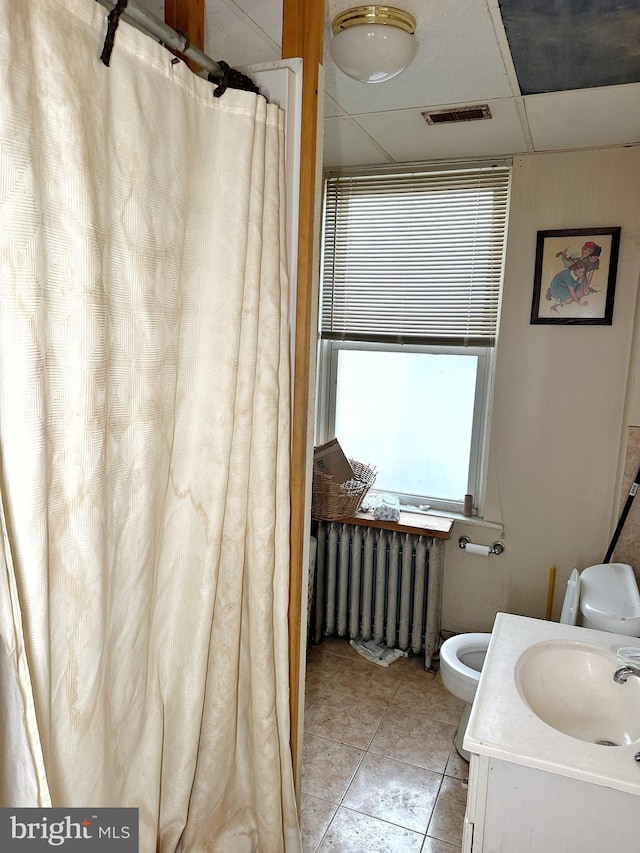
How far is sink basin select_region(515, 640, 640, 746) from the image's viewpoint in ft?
4.99

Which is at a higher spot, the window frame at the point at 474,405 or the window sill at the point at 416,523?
the window frame at the point at 474,405

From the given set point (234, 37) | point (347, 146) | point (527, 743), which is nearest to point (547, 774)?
point (527, 743)

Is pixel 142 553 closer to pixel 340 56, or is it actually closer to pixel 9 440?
pixel 9 440

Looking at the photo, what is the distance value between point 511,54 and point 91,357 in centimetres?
148

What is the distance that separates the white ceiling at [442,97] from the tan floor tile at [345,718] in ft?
7.57

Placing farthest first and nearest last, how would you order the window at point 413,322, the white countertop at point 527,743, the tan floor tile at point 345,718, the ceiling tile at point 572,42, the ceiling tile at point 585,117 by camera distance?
A: the window at point 413,322
the tan floor tile at point 345,718
the ceiling tile at point 585,117
the ceiling tile at point 572,42
the white countertop at point 527,743

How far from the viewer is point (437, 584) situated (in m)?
2.86

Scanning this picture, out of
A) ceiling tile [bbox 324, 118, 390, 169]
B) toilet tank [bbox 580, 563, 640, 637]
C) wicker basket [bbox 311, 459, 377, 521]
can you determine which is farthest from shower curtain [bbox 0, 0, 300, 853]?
wicker basket [bbox 311, 459, 377, 521]

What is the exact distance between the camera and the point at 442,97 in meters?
2.04

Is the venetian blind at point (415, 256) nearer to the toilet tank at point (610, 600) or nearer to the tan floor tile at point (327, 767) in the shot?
the toilet tank at point (610, 600)

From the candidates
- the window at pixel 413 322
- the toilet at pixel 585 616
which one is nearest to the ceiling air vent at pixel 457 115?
the window at pixel 413 322

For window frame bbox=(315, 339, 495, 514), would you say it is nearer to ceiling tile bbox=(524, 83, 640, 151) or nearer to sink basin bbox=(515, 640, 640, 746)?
ceiling tile bbox=(524, 83, 640, 151)

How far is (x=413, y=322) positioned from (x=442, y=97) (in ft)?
3.45

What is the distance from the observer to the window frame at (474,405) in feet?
9.32
